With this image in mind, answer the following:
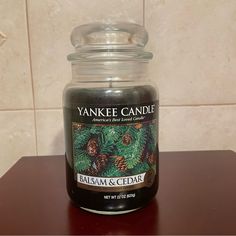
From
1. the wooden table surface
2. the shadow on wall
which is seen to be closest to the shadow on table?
the wooden table surface

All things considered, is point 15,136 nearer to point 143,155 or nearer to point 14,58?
point 14,58

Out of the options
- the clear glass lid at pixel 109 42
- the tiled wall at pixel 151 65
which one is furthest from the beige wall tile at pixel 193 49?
the clear glass lid at pixel 109 42

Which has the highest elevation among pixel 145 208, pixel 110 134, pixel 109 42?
pixel 109 42

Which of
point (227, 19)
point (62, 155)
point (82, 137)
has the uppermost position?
point (227, 19)

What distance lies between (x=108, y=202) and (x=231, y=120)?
0.37 meters

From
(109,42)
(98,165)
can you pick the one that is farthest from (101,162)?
(109,42)

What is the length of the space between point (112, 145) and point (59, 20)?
323 millimetres

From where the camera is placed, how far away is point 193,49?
0.54 m

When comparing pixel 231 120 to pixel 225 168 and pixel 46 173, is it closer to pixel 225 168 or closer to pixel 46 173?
pixel 225 168

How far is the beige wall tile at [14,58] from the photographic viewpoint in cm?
52

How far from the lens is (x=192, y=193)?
38 cm

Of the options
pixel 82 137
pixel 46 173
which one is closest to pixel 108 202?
pixel 82 137

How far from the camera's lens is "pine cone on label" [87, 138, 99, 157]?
317mm

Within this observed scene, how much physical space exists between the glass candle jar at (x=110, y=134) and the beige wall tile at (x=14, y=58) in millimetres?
219
